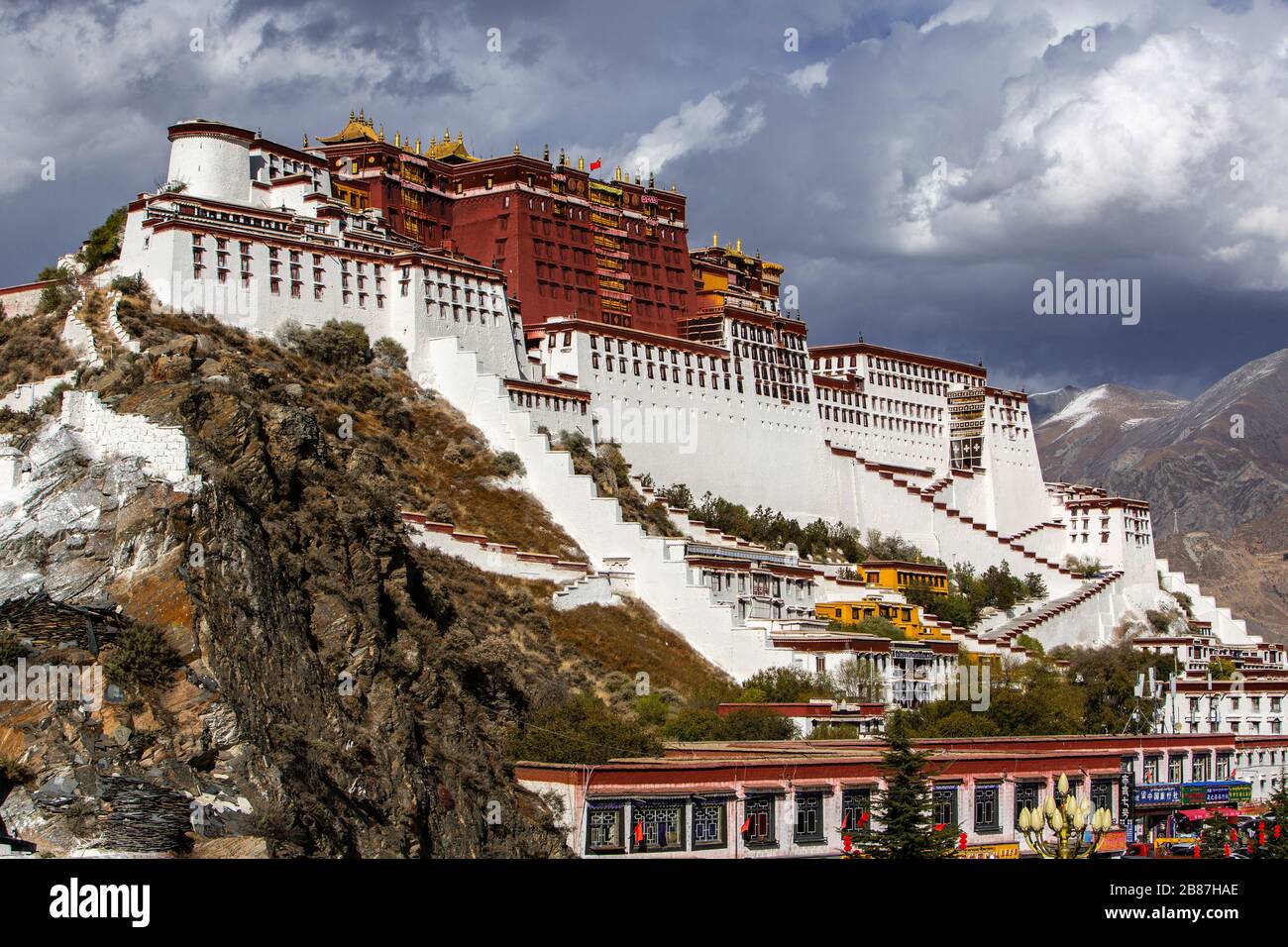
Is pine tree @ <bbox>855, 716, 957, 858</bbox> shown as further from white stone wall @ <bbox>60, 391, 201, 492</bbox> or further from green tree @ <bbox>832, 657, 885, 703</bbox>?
green tree @ <bbox>832, 657, 885, 703</bbox>

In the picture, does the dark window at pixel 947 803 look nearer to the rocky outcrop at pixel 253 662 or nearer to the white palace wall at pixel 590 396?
the rocky outcrop at pixel 253 662

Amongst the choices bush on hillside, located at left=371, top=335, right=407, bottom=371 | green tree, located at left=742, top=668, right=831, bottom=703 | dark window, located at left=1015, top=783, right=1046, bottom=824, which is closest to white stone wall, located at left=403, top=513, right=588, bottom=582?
green tree, located at left=742, top=668, right=831, bottom=703

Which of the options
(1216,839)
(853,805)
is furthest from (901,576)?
(853,805)

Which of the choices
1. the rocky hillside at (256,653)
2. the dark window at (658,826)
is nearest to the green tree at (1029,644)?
the rocky hillside at (256,653)

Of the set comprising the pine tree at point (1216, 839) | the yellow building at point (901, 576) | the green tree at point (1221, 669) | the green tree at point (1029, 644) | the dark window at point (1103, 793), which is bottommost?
the pine tree at point (1216, 839)
